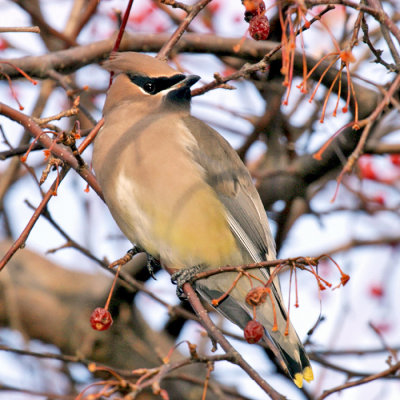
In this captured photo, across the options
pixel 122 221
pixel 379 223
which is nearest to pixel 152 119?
pixel 122 221

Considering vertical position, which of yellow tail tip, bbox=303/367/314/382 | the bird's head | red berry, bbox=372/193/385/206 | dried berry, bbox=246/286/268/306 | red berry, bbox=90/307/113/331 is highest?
red berry, bbox=372/193/385/206

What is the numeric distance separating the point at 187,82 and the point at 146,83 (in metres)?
0.33

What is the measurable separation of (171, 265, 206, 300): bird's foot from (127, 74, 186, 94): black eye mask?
40.2 inches

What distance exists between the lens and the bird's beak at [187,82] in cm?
356

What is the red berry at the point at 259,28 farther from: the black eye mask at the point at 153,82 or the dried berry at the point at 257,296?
the black eye mask at the point at 153,82

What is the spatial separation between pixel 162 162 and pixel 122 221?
36cm

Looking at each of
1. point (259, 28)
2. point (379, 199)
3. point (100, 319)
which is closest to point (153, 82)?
point (259, 28)

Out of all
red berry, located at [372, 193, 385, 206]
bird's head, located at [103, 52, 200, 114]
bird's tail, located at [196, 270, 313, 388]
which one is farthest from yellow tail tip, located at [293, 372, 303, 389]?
red berry, located at [372, 193, 385, 206]

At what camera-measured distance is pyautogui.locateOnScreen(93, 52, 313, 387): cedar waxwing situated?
3.46 m

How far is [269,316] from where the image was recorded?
3.68 meters

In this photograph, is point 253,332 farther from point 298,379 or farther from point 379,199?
point 379,199

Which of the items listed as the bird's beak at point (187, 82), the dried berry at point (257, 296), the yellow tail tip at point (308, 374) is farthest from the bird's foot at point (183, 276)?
the bird's beak at point (187, 82)

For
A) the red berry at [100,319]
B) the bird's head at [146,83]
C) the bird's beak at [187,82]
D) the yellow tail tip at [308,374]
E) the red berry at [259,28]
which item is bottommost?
the red berry at [100,319]

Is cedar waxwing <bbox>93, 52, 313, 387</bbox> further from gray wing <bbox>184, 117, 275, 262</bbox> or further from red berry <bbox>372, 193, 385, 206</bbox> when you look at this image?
red berry <bbox>372, 193, 385, 206</bbox>
